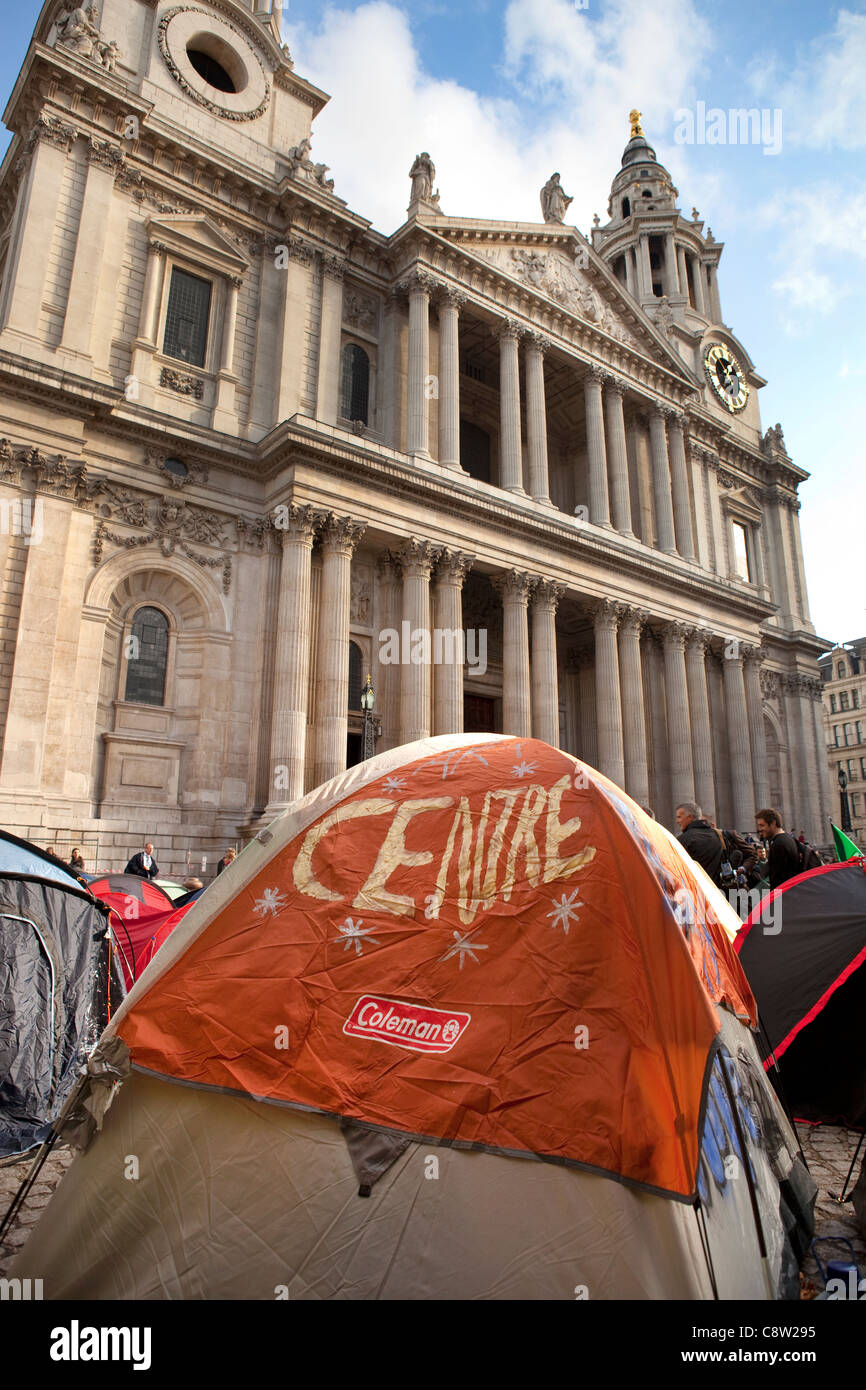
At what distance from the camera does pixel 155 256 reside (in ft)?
66.8

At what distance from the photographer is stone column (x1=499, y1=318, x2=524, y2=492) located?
2494 centimetres

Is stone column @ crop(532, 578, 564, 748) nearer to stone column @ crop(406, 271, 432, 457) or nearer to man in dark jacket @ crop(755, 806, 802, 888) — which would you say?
stone column @ crop(406, 271, 432, 457)

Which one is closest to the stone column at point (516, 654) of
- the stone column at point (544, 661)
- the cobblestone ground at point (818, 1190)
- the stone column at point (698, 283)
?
the stone column at point (544, 661)

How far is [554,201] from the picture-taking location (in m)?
29.2

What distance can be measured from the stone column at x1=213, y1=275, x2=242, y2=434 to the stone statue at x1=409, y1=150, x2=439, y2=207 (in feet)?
22.8

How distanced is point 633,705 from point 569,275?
621 inches

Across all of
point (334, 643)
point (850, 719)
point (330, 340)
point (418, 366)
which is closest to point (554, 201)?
point (418, 366)

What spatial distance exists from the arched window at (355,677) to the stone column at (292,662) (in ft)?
6.89

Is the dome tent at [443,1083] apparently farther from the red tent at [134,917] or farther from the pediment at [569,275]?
the pediment at [569,275]

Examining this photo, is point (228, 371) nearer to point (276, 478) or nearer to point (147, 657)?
point (276, 478)

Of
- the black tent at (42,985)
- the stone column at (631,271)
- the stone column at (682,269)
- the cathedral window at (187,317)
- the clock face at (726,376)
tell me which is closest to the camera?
the black tent at (42,985)

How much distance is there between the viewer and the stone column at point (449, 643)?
2134 cm

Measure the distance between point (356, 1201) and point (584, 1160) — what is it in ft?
3.01

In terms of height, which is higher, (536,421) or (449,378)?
(449,378)
